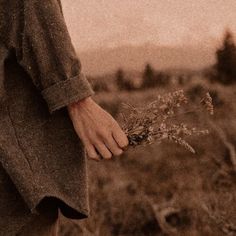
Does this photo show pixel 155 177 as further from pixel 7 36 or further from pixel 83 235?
pixel 7 36

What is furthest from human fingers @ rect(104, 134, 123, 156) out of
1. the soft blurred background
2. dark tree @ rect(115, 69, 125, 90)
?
dark tree @ rect(115, 69, 125, 90)

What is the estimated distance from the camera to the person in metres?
0.77

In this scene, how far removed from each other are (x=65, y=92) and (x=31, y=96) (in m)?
0.07

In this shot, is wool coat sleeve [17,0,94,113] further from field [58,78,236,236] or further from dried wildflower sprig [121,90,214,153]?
field [58,78,236,236]

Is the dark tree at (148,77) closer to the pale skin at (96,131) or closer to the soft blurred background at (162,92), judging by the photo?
the soft blurred background at (162,92)

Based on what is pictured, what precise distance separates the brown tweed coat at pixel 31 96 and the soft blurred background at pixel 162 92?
9.97 ft

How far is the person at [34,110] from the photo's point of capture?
2.54 ft

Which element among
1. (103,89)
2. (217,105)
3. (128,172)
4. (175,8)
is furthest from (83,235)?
(175,8)

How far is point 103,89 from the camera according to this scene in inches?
156

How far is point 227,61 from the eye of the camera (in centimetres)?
420

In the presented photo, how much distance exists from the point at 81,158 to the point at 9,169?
0.36ft

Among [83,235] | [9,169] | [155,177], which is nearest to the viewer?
[9,169]

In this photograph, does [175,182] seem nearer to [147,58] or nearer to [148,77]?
[148,77]

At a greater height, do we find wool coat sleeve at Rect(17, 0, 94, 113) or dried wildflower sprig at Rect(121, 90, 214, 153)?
wool coat sleeve at Rect(17, 0, 94, 113)
